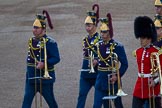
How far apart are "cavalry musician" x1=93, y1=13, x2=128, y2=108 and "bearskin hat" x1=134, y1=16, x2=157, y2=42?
2.65 ft

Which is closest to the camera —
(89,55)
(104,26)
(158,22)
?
(158,22)

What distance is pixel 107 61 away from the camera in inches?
500

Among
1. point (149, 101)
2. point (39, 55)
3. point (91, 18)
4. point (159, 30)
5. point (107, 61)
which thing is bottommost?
point (149, 101)

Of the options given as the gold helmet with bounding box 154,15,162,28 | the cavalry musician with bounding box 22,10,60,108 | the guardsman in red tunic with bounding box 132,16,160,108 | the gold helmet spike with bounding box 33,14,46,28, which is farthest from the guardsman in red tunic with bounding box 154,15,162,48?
the gold helmet spike with bounding box 33,14,46,28

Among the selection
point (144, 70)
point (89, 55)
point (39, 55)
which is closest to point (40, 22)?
point (39, 55)

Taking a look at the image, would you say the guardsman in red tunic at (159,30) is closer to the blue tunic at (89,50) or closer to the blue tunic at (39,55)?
the blue tunic at (89,50)

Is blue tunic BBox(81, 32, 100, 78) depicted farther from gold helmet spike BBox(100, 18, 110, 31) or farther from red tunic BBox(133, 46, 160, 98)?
red tunic BBox(133, 46, 160, 98)

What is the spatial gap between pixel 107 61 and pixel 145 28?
121 centimetres

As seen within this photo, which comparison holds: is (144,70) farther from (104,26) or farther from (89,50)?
(89,50)

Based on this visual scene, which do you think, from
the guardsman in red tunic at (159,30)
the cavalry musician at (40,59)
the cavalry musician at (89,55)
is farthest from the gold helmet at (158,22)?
the cavalry musician at (40,59)

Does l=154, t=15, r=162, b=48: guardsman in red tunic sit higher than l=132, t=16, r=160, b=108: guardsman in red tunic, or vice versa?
l=154, t=15, r=162, b=48: guardsman in red tunic

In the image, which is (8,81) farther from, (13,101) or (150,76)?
(150,76)

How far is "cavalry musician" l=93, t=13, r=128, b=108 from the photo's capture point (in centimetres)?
1262

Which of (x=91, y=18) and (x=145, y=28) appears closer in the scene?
(x=145, y=28)
